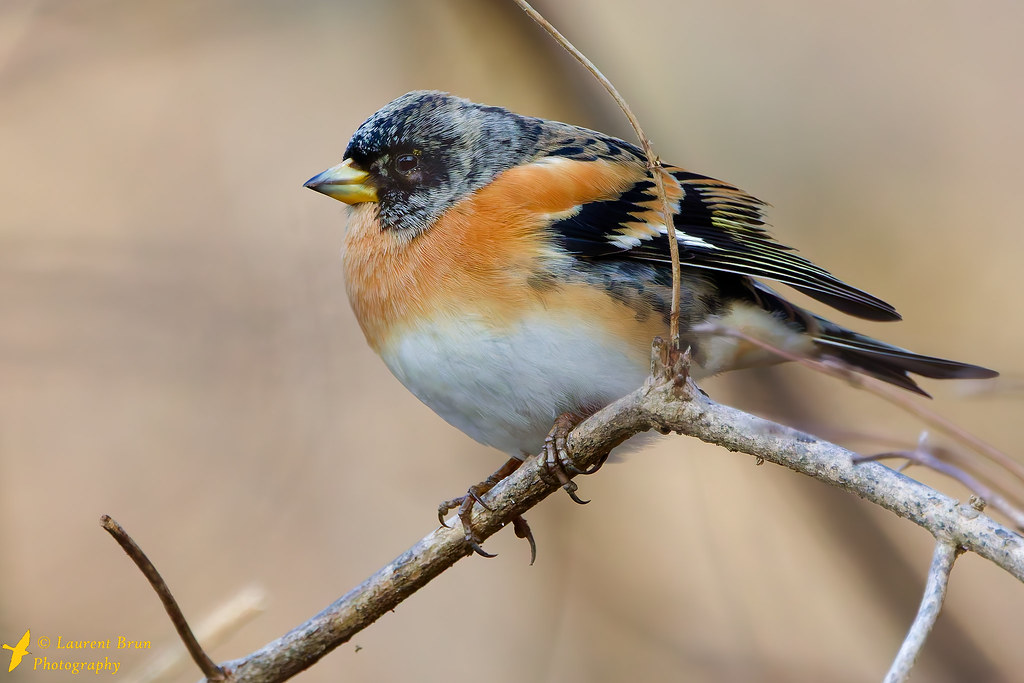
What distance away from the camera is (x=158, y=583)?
4.69 ft

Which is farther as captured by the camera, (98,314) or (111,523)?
(98,314)

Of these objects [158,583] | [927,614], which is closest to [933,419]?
[927,614]

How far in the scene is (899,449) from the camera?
1.06 meters

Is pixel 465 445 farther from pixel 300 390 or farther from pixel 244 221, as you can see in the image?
pixel 244 221

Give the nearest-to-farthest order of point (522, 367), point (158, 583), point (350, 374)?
point (158, 583), point (522, 367), point (350, 374)

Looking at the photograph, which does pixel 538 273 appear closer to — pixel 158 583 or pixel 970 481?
pixel 158 583

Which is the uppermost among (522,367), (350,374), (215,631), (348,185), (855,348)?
(348,185)

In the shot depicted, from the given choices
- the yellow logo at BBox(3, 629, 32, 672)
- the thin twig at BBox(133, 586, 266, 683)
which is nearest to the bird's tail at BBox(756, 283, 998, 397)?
the thin twig at BBox(133, 586, 266, 683)

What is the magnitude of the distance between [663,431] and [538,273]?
26.8 inches

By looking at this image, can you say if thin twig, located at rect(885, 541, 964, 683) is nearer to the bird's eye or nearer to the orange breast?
the orange breast

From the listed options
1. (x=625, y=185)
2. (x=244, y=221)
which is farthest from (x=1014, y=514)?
(x=244, y=221)

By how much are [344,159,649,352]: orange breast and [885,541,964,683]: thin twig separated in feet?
3.48

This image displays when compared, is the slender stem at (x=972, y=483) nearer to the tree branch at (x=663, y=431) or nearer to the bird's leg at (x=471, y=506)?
the tree branch at (x=663, y=431)

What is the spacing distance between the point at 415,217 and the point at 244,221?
183cm
